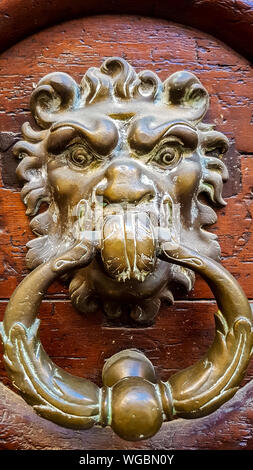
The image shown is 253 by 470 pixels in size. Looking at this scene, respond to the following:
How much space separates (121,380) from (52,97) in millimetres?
342

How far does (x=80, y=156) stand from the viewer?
53cm

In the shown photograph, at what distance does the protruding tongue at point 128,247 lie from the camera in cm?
44

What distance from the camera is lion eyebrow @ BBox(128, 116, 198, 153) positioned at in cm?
51

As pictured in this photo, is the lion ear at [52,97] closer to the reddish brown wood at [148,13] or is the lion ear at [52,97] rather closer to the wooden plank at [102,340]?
the reddish brown wood at [148,13]

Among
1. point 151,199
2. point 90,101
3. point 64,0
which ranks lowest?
point 151,199

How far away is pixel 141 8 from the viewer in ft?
1.94

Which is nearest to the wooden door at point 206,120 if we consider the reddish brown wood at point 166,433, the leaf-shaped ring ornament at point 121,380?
the reddish brown wood at point 166,433

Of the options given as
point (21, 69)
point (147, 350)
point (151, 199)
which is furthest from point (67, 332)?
point (21, 69)

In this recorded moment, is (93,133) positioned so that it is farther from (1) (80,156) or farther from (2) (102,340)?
(2) (102,340)

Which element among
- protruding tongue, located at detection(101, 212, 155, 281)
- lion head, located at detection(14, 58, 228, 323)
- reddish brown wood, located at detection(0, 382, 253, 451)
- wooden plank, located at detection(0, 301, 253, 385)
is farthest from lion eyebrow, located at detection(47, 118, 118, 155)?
reddish brown wood, located at detection(0, 382, 253, 451)

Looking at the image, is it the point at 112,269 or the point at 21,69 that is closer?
the point at 112,269

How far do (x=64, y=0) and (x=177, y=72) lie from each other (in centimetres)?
17

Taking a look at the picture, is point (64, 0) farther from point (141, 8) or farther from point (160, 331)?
point (160, 331)
